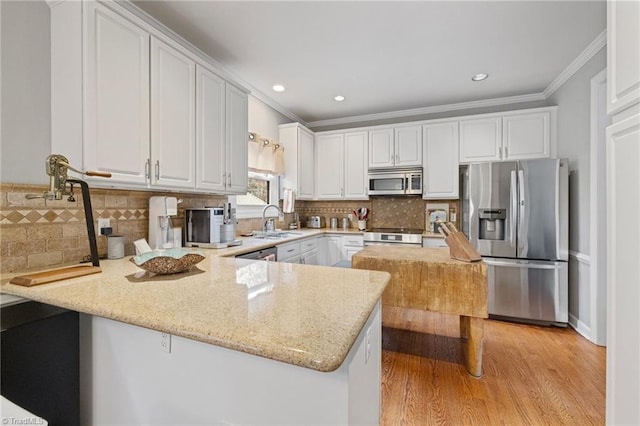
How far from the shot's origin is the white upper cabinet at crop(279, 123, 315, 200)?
410 centimetres

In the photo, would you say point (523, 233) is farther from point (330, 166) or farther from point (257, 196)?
point (257, 196)

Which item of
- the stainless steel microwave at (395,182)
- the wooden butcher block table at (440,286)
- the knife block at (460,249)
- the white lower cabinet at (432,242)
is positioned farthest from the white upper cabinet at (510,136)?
the wooden butcher block table at (440,286)

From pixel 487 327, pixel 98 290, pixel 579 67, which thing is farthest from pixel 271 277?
pixel 579 67

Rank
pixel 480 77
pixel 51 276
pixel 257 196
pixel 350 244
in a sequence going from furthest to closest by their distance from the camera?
1. pixel 350 244
2. pixel 257 196
3. pixel 480 77
4. pixel 51 276

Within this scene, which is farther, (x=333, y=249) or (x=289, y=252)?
(x=333, y=249)

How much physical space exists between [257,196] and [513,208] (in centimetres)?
306

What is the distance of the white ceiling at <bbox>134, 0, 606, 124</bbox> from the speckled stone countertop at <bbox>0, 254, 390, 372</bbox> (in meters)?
1.93

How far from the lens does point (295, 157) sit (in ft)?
13.5

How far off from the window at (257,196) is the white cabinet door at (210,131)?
90 cm

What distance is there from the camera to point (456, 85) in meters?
3.43

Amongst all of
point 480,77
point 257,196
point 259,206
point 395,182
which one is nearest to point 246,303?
point 259,206

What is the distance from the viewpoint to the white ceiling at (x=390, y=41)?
213 centimetres

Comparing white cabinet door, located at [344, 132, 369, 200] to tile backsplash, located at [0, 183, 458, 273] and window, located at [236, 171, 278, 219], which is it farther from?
tile backsplash, located at [0, 183, 458, 273]
